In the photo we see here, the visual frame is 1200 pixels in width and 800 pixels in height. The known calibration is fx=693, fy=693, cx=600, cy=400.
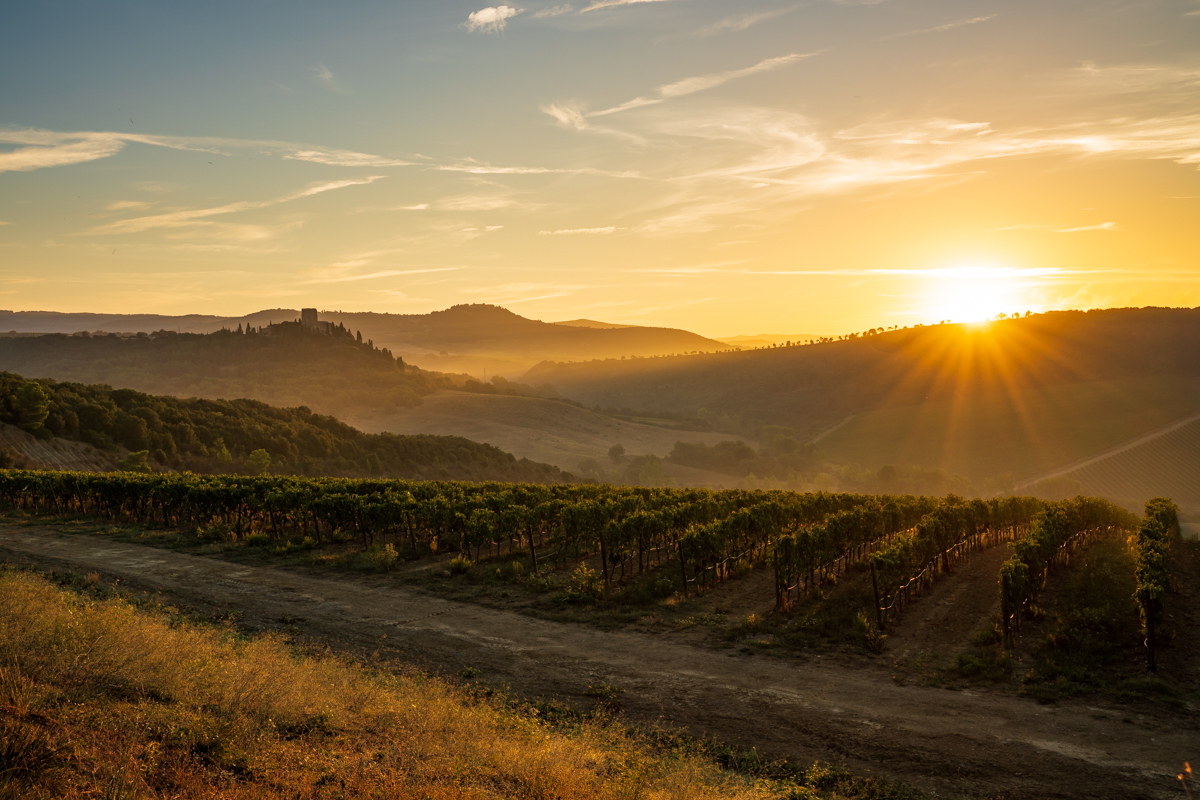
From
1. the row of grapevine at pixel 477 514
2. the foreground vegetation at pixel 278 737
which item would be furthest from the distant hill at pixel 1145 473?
the foreground vegetation at pixel 278 737

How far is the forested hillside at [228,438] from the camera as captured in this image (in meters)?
61.8

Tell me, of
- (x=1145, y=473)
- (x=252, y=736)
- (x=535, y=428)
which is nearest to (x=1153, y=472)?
(x=1145, y=473)

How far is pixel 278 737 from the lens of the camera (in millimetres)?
8250

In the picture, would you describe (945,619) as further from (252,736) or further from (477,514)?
(252,736)

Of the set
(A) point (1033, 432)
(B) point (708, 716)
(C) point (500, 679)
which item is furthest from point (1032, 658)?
(A) point (1033, 432)

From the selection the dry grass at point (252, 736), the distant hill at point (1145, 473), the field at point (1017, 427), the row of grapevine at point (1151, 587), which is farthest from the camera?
the field at point (1017, 427)

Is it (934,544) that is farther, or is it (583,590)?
(934,544)

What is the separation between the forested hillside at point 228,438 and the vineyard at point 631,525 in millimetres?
28110

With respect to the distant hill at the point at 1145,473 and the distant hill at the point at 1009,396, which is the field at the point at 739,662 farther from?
the distant hill at the point at 1009,396

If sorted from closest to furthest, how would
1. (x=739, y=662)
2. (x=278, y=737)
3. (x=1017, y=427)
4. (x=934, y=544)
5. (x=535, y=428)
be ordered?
(x=278, y=737) → (x=739, y=662) → (x=934, y=544) → (x=1017, y=427) → (x=535, y=428)

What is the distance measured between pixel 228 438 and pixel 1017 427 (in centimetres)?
14040

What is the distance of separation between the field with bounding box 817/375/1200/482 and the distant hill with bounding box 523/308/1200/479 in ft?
0.69

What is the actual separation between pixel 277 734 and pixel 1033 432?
513 ft

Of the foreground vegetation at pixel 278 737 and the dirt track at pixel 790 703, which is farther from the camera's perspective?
the dirt track at pixel 790 703
